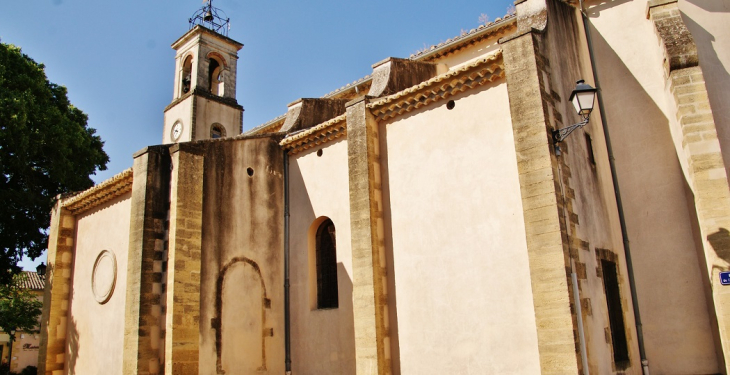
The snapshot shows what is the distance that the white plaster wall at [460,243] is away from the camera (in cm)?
897

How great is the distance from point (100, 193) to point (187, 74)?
42.3 ft

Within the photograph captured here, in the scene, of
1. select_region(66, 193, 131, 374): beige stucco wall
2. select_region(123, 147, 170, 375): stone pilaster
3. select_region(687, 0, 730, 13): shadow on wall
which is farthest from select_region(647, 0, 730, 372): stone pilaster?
select_region(66, 193, 131, 374): beige stucco wall

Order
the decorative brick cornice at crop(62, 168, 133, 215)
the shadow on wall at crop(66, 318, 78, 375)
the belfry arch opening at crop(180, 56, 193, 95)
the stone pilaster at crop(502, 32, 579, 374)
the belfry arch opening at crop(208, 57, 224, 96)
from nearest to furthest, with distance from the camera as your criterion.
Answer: the stone pilaster at crop(502, 32, 579, 374), the decorative brick cornice at crop(62, 168, 133, 215), the shadow on wall at crop(66, 318, 78, 375), the belfry arch opening at crop(180, 56, 193, 95), the belfry arch opening at crop(208, 57, 224, 96)

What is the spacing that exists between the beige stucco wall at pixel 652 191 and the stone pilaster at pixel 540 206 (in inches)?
142

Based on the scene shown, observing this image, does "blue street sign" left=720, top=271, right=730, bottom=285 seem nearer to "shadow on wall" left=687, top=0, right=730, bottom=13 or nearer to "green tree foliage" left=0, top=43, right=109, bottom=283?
"shadow on wall" left=687, top=0, right=730, bottom=13

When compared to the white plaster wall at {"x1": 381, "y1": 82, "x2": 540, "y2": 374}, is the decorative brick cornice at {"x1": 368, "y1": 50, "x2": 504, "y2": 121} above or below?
above

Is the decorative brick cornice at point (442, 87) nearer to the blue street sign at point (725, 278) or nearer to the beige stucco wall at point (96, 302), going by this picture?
the blue street sign at point (725, 278)

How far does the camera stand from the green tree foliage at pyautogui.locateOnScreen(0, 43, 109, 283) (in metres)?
17.3

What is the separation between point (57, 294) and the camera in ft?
50.8

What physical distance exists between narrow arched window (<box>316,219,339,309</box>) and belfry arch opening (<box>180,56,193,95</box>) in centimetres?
1552

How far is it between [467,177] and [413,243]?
1594 mm

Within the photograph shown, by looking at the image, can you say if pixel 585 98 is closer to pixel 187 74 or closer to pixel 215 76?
pixel 187 74

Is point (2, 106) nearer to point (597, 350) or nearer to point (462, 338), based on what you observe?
point (462, 338)

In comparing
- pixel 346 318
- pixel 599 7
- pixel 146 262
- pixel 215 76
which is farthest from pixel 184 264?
pixel 215 76
